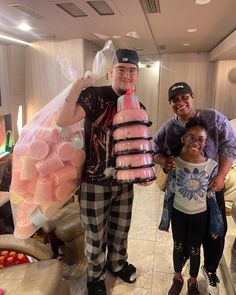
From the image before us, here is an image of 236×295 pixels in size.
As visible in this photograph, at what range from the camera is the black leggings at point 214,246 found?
1448 millimetres

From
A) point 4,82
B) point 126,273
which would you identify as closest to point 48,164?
point 126,273

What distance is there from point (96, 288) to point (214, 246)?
76cm

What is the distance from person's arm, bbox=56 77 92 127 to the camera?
114 centimetres

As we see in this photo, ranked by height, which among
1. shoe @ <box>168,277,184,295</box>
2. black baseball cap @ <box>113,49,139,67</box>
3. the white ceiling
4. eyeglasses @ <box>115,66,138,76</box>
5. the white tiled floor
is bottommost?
the white tiled floor

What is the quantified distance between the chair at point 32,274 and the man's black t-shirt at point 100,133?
482 millimetres

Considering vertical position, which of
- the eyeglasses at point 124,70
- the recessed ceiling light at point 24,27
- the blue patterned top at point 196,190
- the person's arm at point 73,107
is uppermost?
the recessed ceiling light at point 24,27

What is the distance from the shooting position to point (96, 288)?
1.53 meters

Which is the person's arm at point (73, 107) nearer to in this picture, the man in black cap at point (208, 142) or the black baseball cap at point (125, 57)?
the black baseball cap at point (125, 57)

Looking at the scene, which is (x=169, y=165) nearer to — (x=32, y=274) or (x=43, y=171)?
(x=43, y=171)

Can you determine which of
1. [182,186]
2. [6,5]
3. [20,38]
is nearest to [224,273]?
[182,186]

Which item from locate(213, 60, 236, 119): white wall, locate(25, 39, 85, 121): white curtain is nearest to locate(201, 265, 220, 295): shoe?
locate(25, 39, 85, 121): white curtain

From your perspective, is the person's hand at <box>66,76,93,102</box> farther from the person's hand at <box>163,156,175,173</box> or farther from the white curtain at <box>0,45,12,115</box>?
the white curtain at <box>0,45,12,115</box>

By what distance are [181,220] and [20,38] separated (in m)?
2.43

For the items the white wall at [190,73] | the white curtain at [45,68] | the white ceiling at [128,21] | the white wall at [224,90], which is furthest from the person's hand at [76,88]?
the white wall at [190,73]
